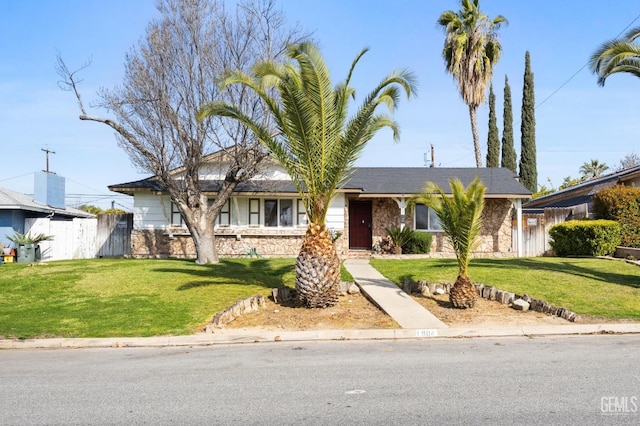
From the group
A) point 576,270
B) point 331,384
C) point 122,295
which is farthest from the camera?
point 576,270

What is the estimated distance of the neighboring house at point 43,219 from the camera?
2105cm

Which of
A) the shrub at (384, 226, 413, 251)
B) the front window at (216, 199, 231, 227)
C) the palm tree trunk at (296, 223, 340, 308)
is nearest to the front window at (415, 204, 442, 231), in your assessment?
the shrub at (384, 226, 413, 251)

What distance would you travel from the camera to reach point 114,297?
12.9 meters

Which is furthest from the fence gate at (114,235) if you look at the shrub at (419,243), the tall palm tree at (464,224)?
the tall palm tree at (464,224)

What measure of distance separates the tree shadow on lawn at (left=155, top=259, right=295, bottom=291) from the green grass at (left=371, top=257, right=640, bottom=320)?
3.18 meters

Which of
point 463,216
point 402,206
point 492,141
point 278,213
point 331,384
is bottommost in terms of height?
point 331,384

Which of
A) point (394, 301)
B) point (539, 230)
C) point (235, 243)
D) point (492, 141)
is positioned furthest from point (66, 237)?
point (492, 141)

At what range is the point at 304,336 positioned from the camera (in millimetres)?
9844

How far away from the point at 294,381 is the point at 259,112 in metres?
12.9

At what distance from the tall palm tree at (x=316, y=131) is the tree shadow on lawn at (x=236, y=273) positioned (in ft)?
9.29

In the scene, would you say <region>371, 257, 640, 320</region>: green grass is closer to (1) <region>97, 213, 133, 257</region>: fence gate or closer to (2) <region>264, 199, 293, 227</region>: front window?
(2) <region>264, 199, 293, 227</region>: front window

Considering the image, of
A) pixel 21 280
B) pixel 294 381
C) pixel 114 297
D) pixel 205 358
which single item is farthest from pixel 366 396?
pixel 21 280

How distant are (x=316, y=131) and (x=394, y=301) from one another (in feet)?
13.7

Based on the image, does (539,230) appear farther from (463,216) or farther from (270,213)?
(463,216)
